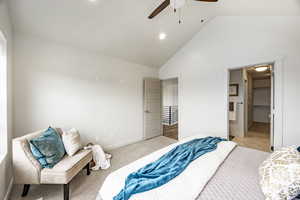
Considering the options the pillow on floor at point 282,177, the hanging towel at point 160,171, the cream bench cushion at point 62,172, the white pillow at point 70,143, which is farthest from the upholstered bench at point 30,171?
the pillow on floor at point 282,177

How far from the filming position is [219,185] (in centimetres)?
104

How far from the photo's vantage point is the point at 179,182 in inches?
39.8

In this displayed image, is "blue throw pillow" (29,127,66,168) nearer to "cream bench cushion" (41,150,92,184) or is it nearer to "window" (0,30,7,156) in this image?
"cream bench cushion" (41,150,92,184)

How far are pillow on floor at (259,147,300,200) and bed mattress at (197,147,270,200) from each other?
0.30ft

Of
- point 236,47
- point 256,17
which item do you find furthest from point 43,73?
point 256,17

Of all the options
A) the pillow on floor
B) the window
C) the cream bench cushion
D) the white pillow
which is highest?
the window

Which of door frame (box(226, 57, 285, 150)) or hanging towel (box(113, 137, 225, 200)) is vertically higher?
door frame (box(226, 57, 285, 150))

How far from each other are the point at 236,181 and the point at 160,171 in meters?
0.65

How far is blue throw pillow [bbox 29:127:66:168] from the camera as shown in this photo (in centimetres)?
161

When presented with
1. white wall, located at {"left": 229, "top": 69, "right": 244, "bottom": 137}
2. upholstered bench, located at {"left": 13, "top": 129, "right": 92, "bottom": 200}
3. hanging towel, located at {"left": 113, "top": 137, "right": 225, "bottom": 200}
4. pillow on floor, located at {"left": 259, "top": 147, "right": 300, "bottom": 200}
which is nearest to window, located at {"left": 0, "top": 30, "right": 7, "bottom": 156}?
upholstered bench, located at {"left": 13, "top": 129, "right": 92, "bottom": 200}

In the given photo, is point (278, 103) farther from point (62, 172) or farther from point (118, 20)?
point (62, 172)

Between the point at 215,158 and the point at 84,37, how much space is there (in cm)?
302

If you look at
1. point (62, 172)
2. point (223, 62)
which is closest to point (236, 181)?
point (62, 172)

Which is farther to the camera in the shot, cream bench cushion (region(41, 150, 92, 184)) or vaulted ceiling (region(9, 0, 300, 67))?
vaulted ceiling (region(9, 0, 300, 67))
